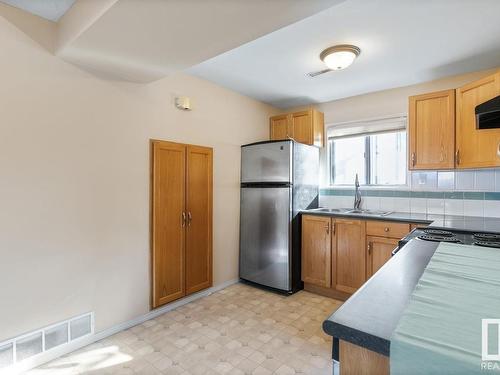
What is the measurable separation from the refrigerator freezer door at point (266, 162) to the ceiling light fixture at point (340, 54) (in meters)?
1.01

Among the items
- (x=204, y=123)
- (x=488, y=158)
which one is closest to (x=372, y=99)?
(x=488, y=158)

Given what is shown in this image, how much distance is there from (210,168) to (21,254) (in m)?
1.79

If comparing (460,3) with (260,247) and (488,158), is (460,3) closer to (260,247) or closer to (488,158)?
(488,158)

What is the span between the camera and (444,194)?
2947 mm

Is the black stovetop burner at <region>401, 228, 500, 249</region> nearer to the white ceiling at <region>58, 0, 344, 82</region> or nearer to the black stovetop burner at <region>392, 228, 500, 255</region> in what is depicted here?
the black stovetop burner at <region>392, 228, 500, 255</region>

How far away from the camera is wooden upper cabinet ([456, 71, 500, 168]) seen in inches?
88.5

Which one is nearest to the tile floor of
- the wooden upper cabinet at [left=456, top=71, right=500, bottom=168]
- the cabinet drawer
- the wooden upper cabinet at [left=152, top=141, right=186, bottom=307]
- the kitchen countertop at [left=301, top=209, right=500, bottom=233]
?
the wooden upper cabinet at [left=152, top=141, right=186, bottom=307]

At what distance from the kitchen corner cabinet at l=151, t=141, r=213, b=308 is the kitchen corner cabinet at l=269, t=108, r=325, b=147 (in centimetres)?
124

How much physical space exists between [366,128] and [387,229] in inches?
55.0

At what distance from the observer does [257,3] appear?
1.36 m

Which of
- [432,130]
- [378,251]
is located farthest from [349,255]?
[432,130]

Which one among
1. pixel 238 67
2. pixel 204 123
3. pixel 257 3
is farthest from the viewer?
pixel 204 123

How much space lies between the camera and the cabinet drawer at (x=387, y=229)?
8.48 ft

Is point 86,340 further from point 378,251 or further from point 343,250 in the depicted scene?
point 378,251
